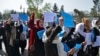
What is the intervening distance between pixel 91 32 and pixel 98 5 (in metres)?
90.6

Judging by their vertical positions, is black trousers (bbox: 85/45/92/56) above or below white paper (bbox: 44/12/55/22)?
below

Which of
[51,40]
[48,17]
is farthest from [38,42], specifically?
[51,40]

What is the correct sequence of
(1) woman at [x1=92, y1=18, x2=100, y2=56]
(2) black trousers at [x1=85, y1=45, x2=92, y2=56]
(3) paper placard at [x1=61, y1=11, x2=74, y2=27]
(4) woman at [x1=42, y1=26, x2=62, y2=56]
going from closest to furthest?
(4) woman at [x1=42, y1=26, x2=62, y2=56] → (3) paper placard at [x1=61, y1=11, x2=74, y2=27] → (1) woman at [x1=92, y1=18, x2=100, y2=56] → (2) black trousers at [x1=85, y1=45, x2=92, y2=56]

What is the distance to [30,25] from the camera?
800 cm

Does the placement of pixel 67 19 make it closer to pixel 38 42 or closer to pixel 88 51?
pixel 38 42

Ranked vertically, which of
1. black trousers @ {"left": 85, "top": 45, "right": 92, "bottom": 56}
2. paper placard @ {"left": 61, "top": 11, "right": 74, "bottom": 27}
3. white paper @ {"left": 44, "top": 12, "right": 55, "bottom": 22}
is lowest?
black trousers @ {"left": 85, "top": 45, "right": 92, "bottom": 56}

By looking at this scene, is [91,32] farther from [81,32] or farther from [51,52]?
[51,52]

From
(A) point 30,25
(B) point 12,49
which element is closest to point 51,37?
(A) point 30,25

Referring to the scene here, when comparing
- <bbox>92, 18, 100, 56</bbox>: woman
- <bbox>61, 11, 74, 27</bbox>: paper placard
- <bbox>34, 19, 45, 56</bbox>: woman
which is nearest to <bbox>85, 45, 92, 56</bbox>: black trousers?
<bbox>92, 18, 100, 56</bbox>: woman

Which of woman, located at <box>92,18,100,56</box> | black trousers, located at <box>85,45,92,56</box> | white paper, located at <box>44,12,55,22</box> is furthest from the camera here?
black trousers, located at <box>85,45,92,56</box>

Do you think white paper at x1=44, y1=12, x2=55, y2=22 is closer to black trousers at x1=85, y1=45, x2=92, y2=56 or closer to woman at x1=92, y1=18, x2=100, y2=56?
woman at x1=92, y1=18, x2=100, y2=56

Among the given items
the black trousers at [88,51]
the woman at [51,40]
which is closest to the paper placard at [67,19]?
the woman at [51,40]

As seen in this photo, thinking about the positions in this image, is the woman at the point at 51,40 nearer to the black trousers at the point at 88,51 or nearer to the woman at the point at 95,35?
the woman at the point at 95,35

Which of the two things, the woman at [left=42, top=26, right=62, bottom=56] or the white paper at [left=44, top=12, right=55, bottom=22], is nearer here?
the woman at [left=42, top=26, right=62, bottom=56]
